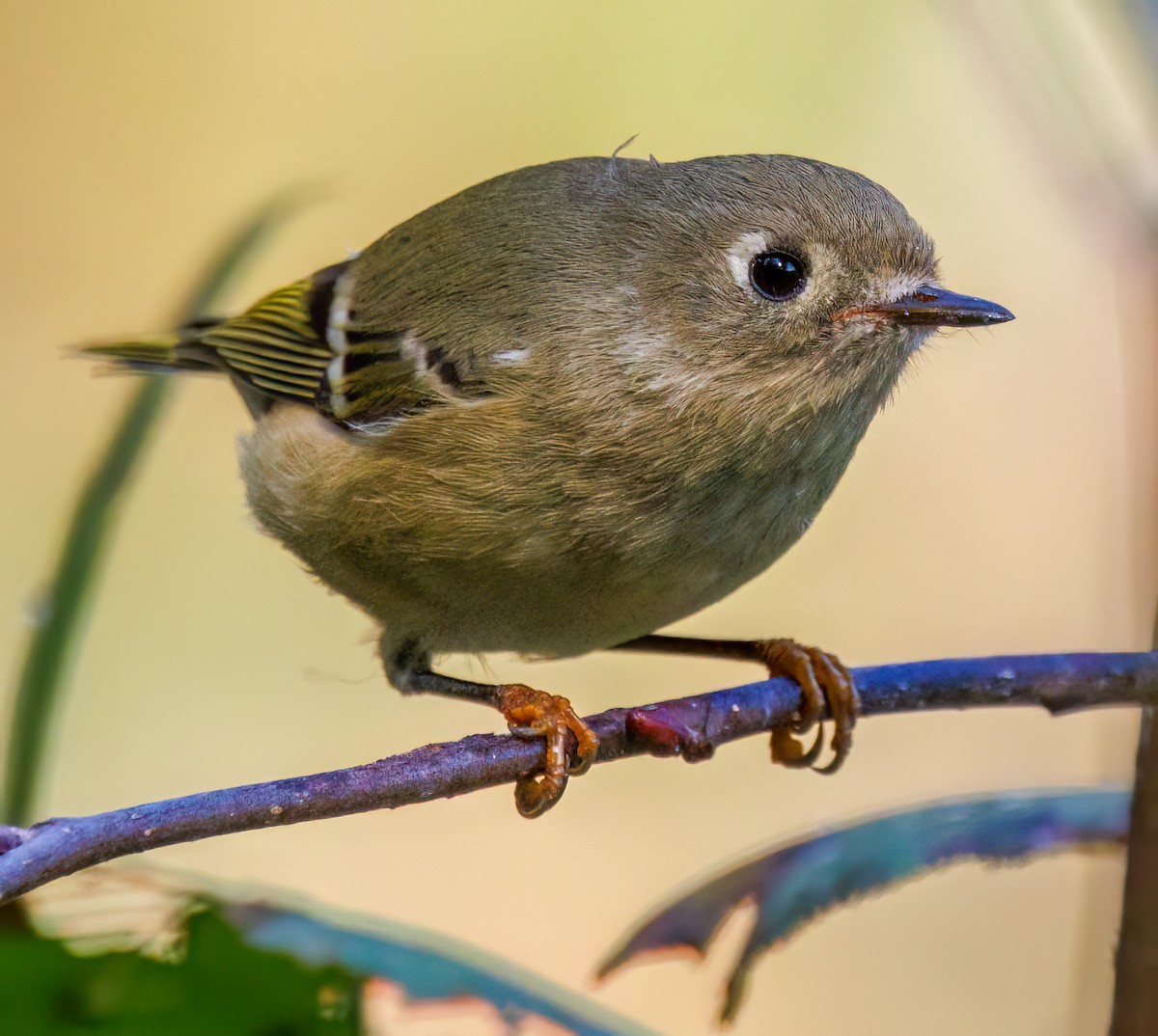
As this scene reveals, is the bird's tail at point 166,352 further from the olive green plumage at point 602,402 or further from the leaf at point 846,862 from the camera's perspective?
the leaf at point 846,862

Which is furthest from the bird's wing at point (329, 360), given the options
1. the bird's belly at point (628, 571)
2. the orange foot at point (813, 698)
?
the orange foot at point (813, 698)

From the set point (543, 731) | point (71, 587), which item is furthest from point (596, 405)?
point (71, 587)

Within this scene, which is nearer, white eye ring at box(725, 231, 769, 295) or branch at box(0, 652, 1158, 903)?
branch at box(0, 652, 1158, 903)

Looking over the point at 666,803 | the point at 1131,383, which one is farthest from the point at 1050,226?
the point at 666,803

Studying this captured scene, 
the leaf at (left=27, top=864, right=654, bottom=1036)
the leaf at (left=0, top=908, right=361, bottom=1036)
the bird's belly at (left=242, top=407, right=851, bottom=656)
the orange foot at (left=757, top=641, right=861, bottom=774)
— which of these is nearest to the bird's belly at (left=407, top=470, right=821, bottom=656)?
the bird's belly at (left=242, top=407, right=851, bottom=656)

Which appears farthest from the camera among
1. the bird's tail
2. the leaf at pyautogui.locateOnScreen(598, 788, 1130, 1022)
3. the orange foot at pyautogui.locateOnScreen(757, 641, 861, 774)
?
the bird's tail

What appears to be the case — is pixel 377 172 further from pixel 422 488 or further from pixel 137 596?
pixel 137 596

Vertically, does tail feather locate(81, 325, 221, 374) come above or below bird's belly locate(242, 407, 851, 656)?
above

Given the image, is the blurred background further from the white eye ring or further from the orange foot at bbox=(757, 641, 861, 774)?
the white eye ring
